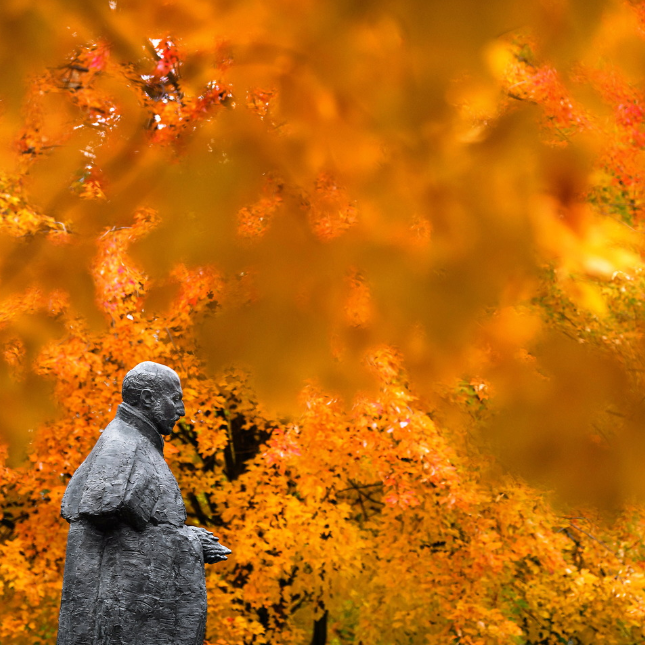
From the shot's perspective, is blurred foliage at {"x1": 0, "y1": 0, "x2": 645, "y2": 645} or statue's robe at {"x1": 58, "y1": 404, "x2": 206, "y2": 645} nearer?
blurred foliage at {"x1": 0, "y1": 0, "x2": 645, "y2": 645}

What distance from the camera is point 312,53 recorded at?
2.93 metres

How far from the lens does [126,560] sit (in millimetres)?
3648

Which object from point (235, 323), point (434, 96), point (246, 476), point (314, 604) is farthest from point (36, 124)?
point (314, 604)

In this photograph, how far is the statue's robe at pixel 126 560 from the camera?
11.8 ft

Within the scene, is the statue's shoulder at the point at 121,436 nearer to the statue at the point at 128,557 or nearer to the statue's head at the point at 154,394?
the statue at the point at 128,557

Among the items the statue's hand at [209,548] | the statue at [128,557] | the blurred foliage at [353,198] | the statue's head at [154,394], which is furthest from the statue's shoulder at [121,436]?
the blurred foliage at [353,198]

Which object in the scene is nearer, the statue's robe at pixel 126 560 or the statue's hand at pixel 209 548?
the statue's robe at pixel 126 560

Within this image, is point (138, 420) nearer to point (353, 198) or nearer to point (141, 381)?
point (141, 381)

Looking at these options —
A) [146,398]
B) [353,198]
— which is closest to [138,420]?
[146,398]

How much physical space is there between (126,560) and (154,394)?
773 mm

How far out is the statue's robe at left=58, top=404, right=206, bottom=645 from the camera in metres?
3.61

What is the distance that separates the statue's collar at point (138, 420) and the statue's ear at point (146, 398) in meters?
0.05

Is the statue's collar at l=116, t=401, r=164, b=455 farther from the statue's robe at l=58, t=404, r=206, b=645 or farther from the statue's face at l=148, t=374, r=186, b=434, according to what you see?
the statue's robe at l=58, t=404, r=206, b=645

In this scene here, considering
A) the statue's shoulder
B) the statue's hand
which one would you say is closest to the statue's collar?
the statue's shoulder
